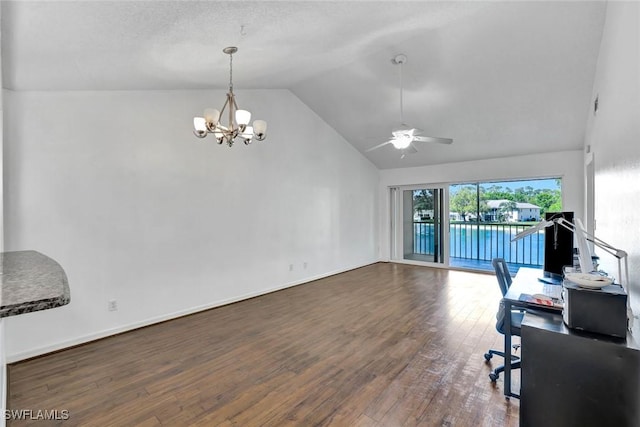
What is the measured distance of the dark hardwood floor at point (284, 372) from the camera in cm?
202

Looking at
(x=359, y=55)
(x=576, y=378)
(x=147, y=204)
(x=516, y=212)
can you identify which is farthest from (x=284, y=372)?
(x=516, y=212)

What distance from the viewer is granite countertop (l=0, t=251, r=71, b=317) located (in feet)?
2.20

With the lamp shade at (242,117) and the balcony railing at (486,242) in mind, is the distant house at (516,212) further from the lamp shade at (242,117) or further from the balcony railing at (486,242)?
the lamp shade at (242,117)

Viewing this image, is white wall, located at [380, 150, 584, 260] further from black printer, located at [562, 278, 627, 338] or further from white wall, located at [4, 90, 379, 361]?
black printer, located at [562, 278, 627, 338]

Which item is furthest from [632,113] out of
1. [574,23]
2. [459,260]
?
[459,260]

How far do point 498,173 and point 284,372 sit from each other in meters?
5.53

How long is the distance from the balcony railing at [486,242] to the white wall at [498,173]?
91 centimetres

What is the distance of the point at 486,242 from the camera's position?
7492mm

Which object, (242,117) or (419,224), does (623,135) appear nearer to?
(242,117)

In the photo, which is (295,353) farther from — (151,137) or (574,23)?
(574,23)

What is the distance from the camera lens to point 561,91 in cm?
396

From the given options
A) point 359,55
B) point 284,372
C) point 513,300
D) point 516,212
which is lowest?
point 284,372

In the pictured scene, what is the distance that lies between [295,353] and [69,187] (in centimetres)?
278

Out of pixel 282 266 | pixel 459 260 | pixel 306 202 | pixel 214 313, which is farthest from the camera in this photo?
pixel 459 260
